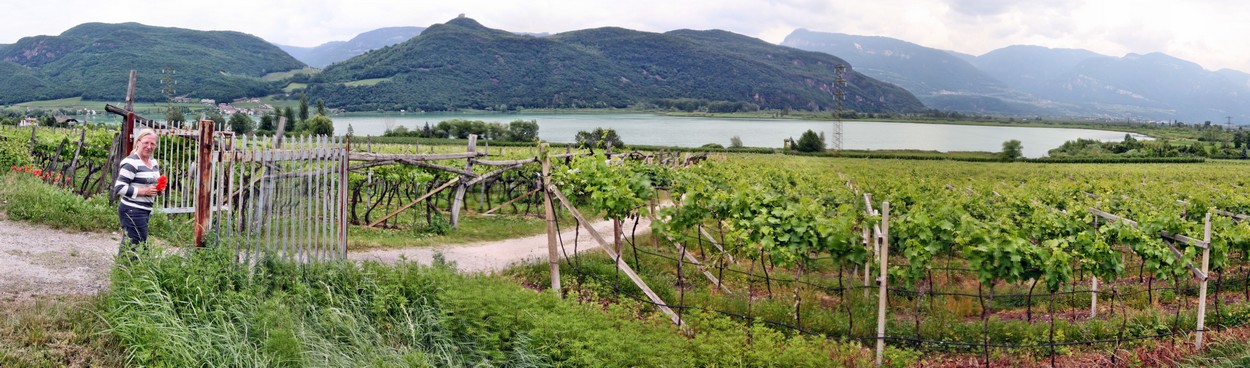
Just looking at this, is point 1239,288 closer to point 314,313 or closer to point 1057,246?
point 1057,246

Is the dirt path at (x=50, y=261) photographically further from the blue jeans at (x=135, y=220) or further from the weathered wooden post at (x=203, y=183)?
the weathered wooden post at (x=203, y=183)

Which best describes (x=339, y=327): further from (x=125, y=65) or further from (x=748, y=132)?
(x=125, y=65)

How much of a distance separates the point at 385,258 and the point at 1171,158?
68389 mm

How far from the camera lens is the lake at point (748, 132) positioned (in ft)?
322

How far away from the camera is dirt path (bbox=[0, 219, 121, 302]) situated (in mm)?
7371

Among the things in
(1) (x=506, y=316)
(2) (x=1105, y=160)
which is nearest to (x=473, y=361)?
(1) (x=506, y=316)

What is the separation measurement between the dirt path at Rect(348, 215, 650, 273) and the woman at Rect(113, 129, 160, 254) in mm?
3143

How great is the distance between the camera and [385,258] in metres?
11.5

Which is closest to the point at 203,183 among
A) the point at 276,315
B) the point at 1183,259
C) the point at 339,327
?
the point at 276,315

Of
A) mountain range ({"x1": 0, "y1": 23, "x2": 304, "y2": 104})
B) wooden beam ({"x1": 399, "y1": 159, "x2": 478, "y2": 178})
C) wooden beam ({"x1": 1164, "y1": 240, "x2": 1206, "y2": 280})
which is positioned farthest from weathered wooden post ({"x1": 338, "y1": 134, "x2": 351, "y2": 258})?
mountain range ({"x1": 0, "y1": 23, "x2": 304, "y2": 104})

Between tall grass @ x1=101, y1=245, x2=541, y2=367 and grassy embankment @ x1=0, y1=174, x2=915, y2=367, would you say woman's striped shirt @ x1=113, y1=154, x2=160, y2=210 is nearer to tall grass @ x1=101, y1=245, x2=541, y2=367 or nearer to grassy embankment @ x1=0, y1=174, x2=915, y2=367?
grassy embankment @ x1=0, y1=174, x2=915, y2=367

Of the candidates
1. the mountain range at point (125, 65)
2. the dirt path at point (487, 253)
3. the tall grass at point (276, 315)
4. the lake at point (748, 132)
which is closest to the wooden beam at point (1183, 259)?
the tall grass at point (276, 315)

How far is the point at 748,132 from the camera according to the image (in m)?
123

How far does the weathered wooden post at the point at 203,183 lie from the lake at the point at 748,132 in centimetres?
7082
